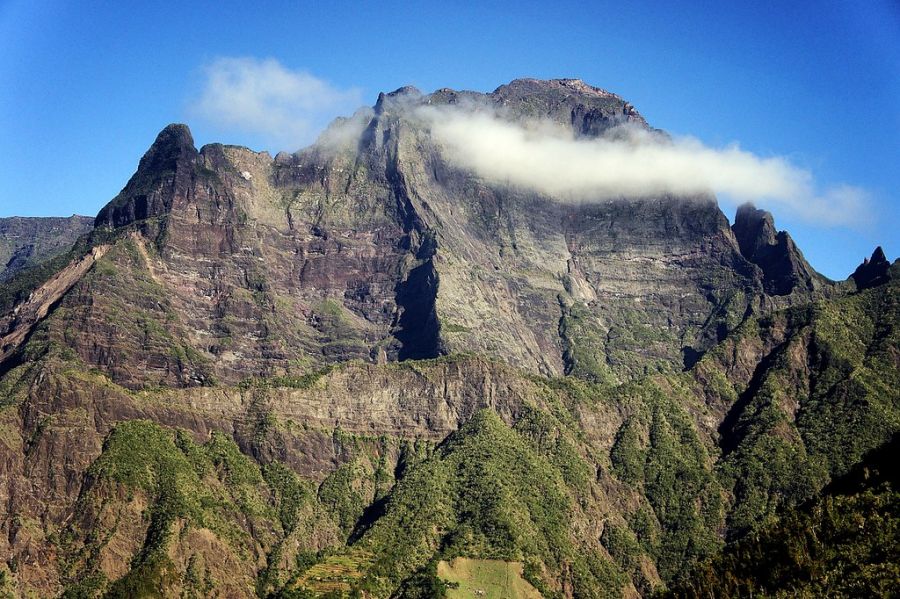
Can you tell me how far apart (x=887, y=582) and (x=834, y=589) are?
864cm

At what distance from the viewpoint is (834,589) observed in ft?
654

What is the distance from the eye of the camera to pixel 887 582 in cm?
19312
